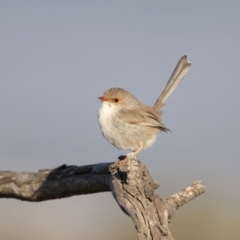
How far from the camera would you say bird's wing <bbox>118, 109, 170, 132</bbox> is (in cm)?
562

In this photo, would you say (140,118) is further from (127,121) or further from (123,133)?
(123,133)

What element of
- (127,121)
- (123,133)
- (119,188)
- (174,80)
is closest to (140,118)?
(127,121)

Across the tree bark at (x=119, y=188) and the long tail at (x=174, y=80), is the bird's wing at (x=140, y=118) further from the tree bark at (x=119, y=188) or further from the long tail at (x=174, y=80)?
the tree bark at (x=119, y=188)

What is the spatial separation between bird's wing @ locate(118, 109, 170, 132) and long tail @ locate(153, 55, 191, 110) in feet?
1.30

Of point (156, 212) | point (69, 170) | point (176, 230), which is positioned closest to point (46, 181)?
point (69, 170)

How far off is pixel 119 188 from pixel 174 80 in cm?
232

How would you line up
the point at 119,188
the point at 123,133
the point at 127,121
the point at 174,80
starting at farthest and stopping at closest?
the point at 174,80, the point at 127,121, the point at 123,133, the point at 119,188

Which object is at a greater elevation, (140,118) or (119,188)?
(140,118)

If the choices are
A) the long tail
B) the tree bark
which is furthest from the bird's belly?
the long tail

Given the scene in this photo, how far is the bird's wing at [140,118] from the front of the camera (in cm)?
562

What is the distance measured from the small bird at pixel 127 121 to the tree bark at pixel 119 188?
489 millimetres

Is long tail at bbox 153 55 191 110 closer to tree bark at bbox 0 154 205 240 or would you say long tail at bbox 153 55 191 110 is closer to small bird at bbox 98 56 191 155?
small bird at bbox 98 56 191 155

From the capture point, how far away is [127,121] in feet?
18.4

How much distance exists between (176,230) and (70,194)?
10.3 ft
